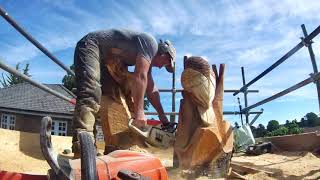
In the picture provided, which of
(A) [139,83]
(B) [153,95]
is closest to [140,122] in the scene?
(A) [139,83]

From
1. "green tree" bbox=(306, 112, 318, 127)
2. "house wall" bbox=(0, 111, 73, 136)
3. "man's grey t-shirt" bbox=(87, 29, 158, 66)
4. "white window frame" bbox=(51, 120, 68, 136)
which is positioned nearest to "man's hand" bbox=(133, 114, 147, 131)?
"man's grey t-shirt" bbox=(87, 29, 158, 66)

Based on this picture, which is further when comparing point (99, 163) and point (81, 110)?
point (81, 110)

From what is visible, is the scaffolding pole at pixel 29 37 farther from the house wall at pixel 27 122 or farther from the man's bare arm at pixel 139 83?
the house wall at pixel 27 122

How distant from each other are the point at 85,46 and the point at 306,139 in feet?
9.83

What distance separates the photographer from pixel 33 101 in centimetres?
2012

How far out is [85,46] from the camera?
3.49 m

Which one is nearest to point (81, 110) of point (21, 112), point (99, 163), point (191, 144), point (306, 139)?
point (191, 144)

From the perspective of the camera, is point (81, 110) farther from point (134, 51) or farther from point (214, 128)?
point (214, 128)

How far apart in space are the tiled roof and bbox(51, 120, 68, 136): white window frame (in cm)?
54

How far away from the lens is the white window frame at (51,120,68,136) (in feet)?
61.9

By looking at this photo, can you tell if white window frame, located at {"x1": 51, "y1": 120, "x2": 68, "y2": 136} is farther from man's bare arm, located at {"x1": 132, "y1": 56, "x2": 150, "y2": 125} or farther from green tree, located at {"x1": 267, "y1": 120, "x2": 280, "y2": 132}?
man's bare arm, located at {"x1": 132, "y1": 56, "x2": 150, "y2": 125}

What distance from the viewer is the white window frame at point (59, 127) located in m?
18.9

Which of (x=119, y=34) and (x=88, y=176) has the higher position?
(x=119, y=34)

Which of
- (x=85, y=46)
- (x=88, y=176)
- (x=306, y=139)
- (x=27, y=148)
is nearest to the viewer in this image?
(x=88, y=176)
